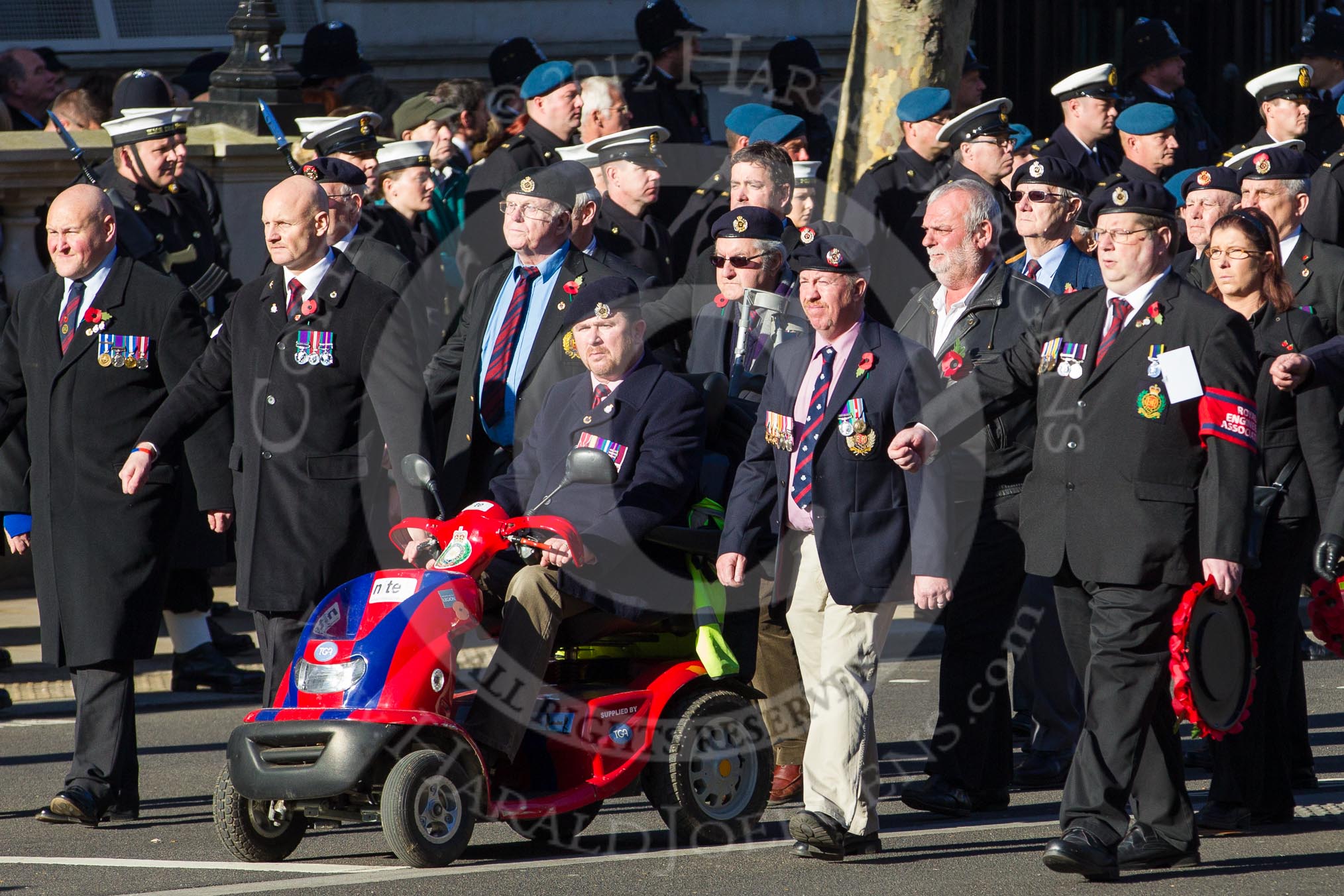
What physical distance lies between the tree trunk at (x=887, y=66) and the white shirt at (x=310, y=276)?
23.0 feet

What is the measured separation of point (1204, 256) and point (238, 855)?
4366 mm

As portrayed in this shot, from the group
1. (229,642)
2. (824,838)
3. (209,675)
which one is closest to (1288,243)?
(824,838)

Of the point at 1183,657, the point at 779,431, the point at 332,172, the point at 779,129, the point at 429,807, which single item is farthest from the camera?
the point at 779,129

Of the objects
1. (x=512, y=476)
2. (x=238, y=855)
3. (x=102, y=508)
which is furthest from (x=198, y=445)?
(x=238, y=855)

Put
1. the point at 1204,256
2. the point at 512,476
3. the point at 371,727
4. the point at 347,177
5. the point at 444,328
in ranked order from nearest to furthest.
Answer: the point at 371,727
the point at 512,476
the point at 1204,256
the point at 347,177
the point at 444,328

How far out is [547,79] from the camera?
40.3 feet

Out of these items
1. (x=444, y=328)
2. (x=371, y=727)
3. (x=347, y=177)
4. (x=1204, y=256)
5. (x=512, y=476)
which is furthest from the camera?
(x=444, y=328)

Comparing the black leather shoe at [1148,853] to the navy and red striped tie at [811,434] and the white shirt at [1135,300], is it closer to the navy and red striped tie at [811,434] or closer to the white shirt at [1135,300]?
the navy and red striped tie at [811,434]

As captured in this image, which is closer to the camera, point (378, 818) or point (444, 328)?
point (378, 818)

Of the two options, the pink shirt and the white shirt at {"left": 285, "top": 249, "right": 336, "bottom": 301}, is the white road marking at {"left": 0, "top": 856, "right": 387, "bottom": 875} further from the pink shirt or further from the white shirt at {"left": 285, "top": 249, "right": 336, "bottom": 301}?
the white shirt at {"left": 285, "top": 249, "right": 336, "bottom": 301}

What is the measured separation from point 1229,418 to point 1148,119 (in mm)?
5424

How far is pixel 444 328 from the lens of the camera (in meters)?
11.6

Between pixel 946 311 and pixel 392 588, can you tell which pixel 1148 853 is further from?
pixel 392 588

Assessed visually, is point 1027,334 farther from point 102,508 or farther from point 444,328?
point 444,328
